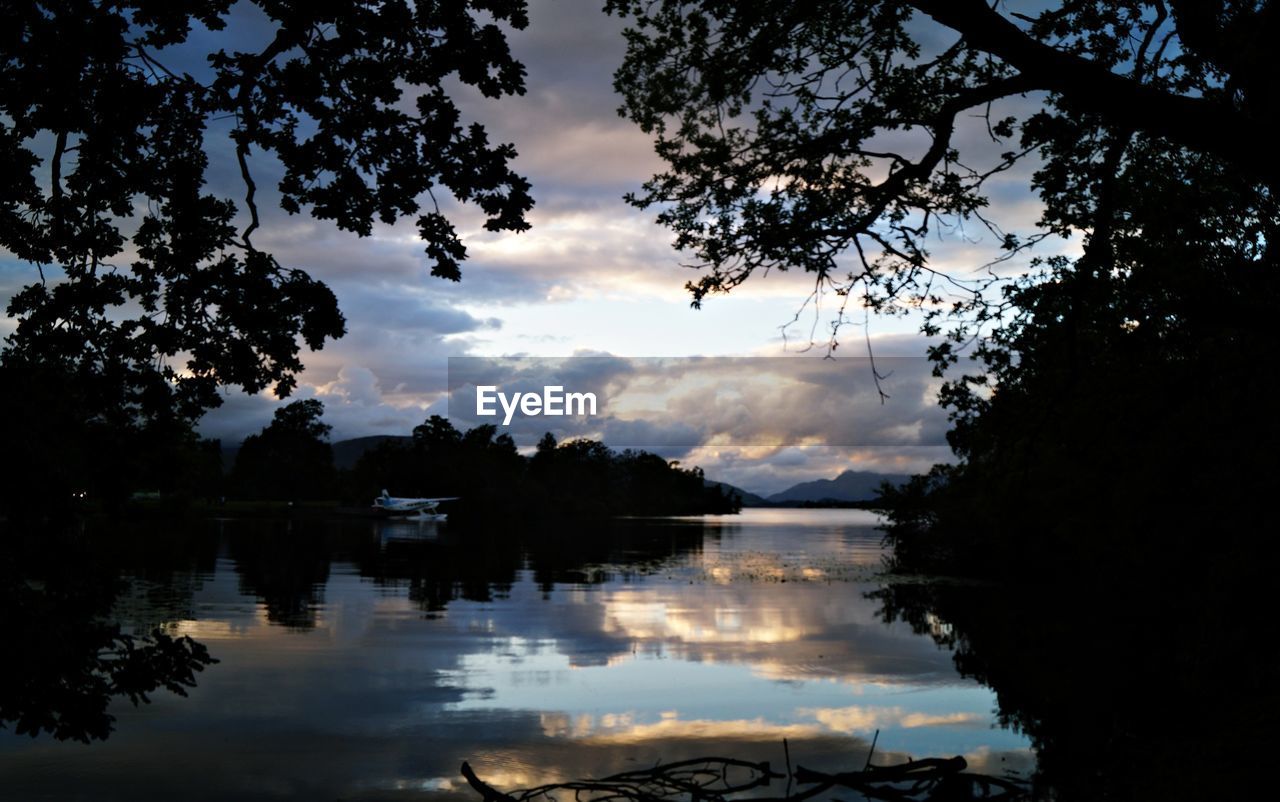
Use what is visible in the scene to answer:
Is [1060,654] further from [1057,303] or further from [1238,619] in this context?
[1057,303]

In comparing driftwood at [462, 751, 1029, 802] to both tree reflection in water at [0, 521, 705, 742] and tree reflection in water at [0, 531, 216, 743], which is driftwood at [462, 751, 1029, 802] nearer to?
tree reflection in water at [0, 531, 216, 743]

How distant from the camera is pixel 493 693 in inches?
710

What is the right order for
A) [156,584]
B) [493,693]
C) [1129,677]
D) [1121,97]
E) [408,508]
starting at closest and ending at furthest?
[1121,97]
[493,693]
[1129,677]
[156,584]
[408,508]

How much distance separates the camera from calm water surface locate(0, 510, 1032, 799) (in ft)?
43.5

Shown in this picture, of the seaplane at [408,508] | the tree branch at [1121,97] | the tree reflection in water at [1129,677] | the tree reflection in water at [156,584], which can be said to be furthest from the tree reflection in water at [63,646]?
the seaplane at [408,508]

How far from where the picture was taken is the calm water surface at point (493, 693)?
43.5 feet

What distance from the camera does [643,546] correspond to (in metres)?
74.2

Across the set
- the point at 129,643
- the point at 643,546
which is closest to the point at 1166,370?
the point at 129,643

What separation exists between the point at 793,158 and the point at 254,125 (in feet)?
23.5

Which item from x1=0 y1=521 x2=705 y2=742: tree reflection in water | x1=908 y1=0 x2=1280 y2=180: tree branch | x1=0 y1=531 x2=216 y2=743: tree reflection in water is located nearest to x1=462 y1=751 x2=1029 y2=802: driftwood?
x1=0 y1=531 x2=216 y2=743: tree reflection in water

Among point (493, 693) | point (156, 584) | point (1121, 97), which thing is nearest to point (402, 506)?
point (156, 584)

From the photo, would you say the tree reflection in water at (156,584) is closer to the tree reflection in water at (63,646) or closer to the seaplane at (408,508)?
the tree reflection in water at (63,646)

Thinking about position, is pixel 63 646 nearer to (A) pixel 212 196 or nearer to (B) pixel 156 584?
(A) pixel 212 196

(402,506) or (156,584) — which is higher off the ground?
(402,506)
